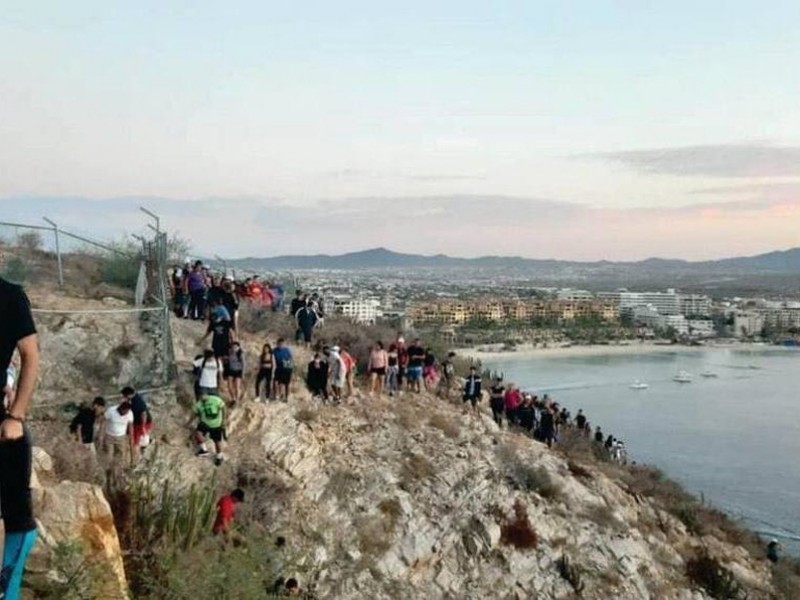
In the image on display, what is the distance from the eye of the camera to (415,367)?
18047 millimetres

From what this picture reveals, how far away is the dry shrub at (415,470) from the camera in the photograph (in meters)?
14.9

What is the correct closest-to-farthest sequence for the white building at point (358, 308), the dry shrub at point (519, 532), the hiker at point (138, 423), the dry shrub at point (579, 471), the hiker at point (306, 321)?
1. the hiker at point (138, 423)
2. the dry shrub at point (519, 532)
3. the dry shrub at point (579, 471)
4. the hiker at point (306, 321)
5. the white building at point (358, 308)

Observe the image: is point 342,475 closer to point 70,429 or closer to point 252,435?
point 252,435

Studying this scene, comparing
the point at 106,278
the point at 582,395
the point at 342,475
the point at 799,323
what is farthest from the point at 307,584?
the point at 799,323

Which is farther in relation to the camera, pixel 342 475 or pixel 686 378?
pixel 686 378

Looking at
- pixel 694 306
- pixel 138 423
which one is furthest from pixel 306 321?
pixel 694 306

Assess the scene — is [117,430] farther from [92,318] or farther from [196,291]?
[196,291]

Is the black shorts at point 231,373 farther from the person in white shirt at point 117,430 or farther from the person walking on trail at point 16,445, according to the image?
the person walking on trail at point 16,445

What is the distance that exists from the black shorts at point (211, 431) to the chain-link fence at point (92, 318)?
5.30 feet

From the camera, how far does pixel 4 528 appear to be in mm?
4406

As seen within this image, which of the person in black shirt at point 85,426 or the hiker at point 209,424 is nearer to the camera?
the person in black shirt at point 85,426

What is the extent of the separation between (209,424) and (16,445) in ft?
27.6

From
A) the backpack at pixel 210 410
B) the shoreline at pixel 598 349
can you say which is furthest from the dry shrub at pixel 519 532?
the shoreline at pixel 598 349

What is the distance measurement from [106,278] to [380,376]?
7.06m
